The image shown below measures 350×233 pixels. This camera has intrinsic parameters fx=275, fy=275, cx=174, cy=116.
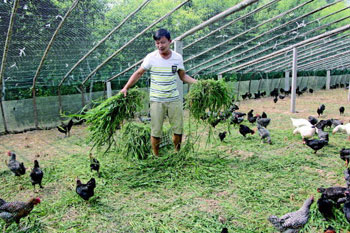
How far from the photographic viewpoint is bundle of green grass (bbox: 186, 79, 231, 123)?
4492 millimetres

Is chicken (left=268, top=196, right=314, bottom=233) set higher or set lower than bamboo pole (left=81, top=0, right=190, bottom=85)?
lower

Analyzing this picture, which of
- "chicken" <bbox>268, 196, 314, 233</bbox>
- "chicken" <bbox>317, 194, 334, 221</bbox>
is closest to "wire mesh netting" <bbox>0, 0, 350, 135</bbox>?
"chicken" <bbox>317, 194, 334, 221</bbox>

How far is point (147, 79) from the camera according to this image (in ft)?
38.0

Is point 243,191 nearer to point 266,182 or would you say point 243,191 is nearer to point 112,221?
point 266,182

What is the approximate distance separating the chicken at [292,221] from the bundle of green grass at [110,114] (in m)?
2.67

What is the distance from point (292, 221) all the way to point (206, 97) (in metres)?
2.41

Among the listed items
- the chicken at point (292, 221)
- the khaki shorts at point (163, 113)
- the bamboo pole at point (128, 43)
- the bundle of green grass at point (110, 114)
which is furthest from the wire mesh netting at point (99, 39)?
the chicken at point (292, 221)

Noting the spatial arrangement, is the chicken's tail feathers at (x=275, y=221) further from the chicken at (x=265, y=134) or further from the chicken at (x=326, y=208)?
the chicken at (x=265, y=134)

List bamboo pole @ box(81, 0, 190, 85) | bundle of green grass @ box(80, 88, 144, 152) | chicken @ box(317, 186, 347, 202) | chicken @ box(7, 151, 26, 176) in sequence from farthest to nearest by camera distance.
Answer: bamboo pole @ box(81, 0, 190, 85), bundle of green grass @ box(80, 88, 144, 152), chicken @ box(7, 151, 26, 176), chicken @ box(317, 186, 347, 202)

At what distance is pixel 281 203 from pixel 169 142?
110 inches

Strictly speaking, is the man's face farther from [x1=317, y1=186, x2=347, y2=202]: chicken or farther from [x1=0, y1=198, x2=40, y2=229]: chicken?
[x1=317, y1=186, x2=347, y2=202]: chicken

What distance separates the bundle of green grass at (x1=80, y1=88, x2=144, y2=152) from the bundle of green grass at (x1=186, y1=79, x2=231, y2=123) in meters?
0.91

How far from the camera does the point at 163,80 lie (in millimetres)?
4223

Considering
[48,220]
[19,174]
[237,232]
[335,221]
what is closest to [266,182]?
[335,221]
